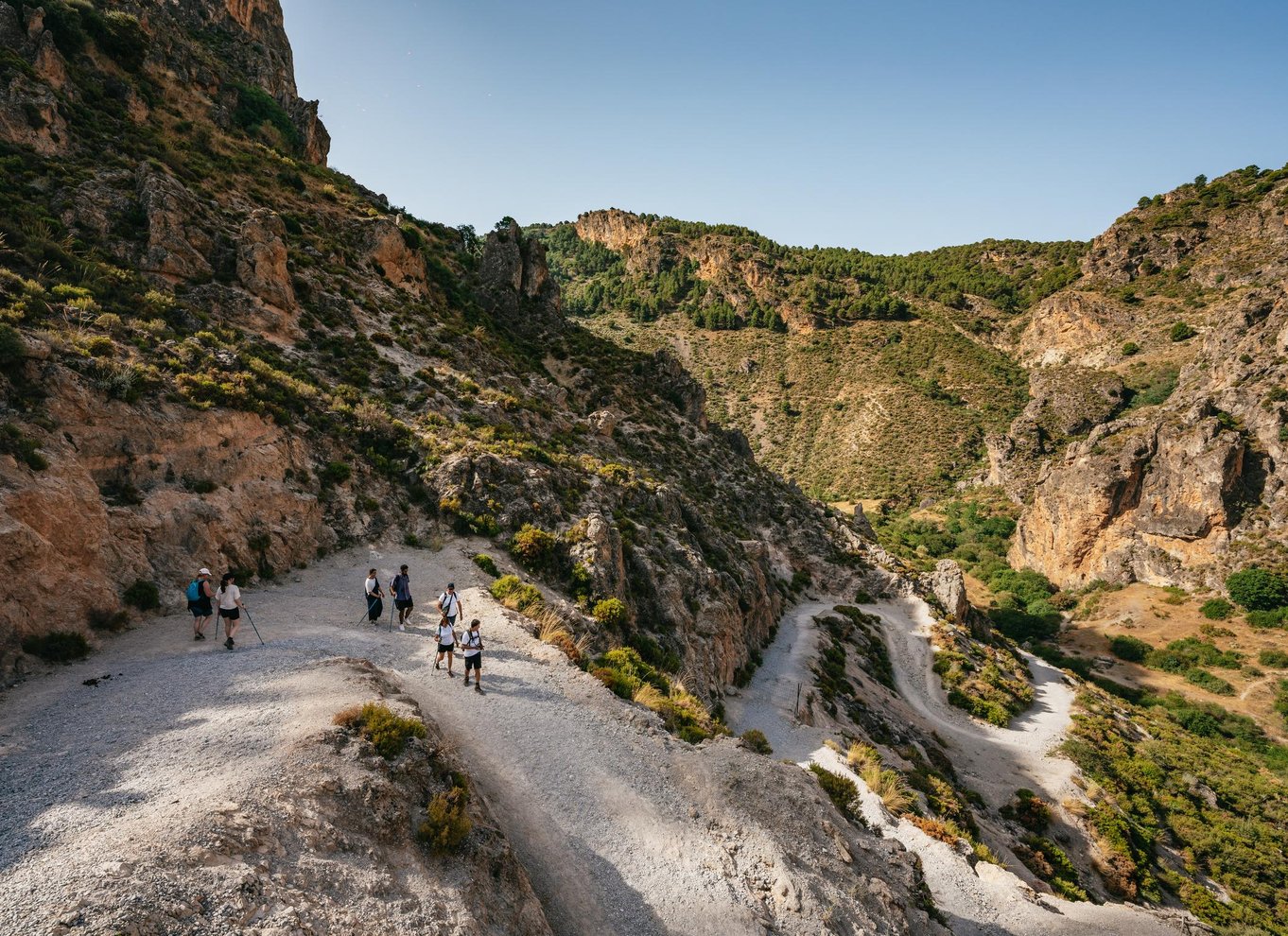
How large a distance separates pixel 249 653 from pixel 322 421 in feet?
41.3

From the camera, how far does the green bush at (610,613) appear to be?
67.1 feet

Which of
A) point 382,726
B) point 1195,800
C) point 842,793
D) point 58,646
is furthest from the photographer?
point 1195,800

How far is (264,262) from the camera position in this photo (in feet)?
88.0

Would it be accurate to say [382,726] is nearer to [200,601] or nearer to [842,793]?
[200,601]

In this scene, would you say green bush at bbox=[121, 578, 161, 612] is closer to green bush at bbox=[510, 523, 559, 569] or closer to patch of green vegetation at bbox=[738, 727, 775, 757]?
green bush at bbox=[510, 523, 559, 569]

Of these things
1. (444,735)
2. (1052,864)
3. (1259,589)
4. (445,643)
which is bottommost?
(1052,864)

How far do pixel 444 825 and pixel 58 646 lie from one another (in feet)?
31.9

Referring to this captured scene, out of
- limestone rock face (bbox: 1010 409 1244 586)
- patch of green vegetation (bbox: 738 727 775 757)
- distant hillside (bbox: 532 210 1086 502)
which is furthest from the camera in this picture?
distant hillside (bbox: 532 210 1086 502)

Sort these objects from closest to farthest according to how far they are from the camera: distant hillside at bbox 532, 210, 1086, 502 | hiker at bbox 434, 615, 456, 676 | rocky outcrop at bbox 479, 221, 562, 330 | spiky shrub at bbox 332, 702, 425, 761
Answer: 1. spiky shrub at bbox 332, 702, 425, 761
2. hiker at bbox 434, 615, 456, 676
3. rocky outcrop at bbox 479, 221, 562, 330
4. distant hillside at bbox 532, 210, 1086, 502


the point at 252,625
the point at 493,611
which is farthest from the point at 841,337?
the point at 252,625

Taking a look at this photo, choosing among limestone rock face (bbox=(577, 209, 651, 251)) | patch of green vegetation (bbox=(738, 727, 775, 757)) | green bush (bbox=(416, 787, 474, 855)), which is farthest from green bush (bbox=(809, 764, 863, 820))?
limestone rock face (bbox=(577, 209, 651, 251))

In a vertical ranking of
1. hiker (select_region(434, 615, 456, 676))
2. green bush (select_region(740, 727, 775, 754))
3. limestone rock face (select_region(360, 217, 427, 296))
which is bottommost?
green bush (select_region(740, 727, 775, 754))

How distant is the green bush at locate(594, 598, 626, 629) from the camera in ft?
67.1

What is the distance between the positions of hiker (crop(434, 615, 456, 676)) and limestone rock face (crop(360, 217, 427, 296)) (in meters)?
35.3
